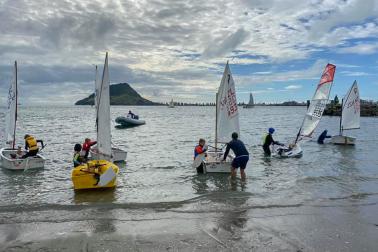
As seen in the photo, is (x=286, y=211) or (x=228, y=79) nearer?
(x=286, y=211)

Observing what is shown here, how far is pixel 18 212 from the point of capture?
11.0m

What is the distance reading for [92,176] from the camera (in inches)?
517

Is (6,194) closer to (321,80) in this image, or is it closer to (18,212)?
(18,212)

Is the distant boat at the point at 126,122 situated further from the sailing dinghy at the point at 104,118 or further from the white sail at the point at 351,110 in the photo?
the sailing dinghy at the point at 104,118

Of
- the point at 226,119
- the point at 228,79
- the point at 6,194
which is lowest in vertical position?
the point at 6,194

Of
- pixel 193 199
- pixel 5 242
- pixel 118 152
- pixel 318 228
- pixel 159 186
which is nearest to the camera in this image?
pixel 5 242

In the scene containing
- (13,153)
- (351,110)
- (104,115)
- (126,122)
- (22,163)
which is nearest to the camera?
(104,115)

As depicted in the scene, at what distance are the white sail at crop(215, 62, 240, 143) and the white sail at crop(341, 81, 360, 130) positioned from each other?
17597 mm

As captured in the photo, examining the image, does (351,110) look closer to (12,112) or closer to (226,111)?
(226,111)

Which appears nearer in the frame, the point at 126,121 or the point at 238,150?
the point at 238,150

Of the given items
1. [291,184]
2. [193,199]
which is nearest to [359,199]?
[291,184]

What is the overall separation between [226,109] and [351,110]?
18.5m

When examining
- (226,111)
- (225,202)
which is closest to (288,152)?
(226,111)

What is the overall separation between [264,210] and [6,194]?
9.34 meters
